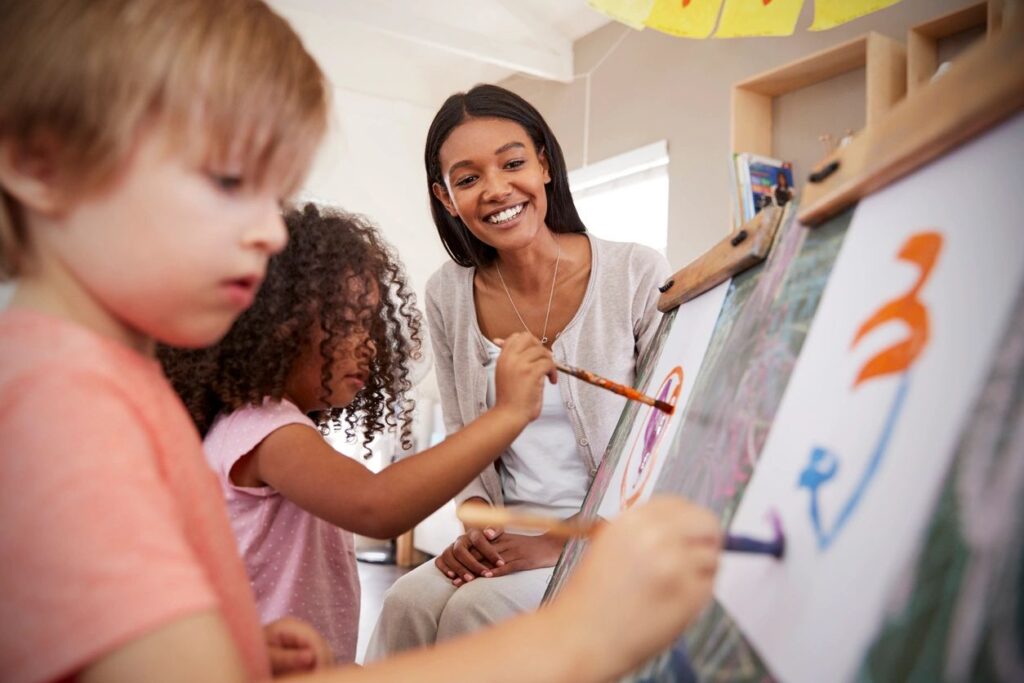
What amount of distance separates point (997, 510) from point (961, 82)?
0.21m

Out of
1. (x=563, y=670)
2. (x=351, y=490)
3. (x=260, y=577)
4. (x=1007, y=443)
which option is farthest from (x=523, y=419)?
(x=1007, y=443)

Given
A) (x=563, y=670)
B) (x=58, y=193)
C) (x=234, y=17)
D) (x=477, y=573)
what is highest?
(x=234, y=17)

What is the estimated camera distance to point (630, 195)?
348 centimetres

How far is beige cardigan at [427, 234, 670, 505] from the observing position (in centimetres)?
131

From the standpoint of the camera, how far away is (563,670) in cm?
39

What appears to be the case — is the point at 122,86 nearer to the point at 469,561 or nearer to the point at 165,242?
the point at 165,242

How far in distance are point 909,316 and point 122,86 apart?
43 centimetres

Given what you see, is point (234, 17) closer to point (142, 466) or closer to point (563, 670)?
point (142, 466)

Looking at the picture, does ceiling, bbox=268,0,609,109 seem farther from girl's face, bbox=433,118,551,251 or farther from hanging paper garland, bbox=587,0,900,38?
girl's face, bbox=433,118,551,251

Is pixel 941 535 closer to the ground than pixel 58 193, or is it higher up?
closer to the ground

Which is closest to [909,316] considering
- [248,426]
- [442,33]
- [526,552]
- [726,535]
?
[726,535]

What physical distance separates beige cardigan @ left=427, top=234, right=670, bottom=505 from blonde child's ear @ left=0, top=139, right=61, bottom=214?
3.10 feet

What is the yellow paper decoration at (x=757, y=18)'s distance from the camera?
1.65 metres

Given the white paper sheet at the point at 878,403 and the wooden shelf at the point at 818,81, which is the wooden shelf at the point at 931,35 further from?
the white paper sheet at the point at 878,403
